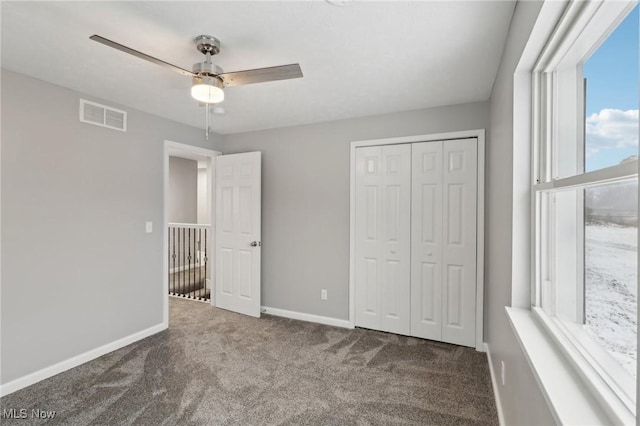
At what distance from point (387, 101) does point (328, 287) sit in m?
2.15

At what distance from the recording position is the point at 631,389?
787 mm

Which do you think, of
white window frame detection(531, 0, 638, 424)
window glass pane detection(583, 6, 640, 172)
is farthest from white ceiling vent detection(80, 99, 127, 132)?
window glass pane detection(583, 6, 640, 172)

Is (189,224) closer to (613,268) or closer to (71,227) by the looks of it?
(71,227)

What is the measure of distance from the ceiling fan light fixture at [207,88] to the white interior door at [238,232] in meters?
1.95

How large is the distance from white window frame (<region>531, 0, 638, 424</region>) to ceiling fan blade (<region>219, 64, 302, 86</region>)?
46.5 inches

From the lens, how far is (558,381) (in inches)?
38.4

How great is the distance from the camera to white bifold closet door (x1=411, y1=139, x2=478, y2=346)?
3033mm

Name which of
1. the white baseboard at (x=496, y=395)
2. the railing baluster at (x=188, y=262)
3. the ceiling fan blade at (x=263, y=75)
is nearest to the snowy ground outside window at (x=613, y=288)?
the white baseboard at (x=496, y=395)

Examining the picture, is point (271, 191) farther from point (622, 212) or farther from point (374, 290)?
point (622, 212)

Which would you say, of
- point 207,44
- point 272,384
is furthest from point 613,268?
point 272,384

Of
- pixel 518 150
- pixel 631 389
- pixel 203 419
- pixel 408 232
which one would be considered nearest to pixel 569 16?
pixel 518 150

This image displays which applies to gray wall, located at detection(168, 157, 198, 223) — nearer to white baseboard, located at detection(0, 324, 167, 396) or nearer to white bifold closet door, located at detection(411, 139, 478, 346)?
white baseboard, located at detection(0, 324, 167, 396)

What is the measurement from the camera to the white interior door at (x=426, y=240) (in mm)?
3160

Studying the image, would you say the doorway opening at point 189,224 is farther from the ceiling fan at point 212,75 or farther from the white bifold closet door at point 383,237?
the ceiling fan at point 212,75
